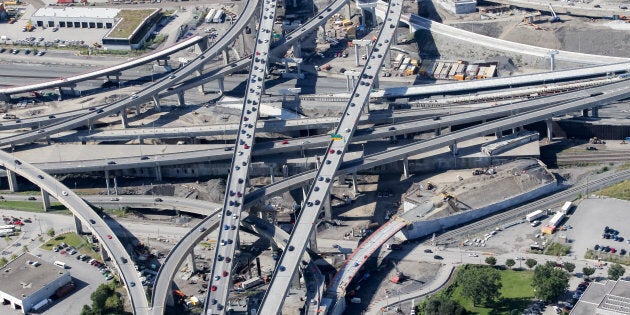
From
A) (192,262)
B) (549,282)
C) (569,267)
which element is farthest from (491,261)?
(192,262)

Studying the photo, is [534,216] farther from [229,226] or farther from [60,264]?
[60,264]

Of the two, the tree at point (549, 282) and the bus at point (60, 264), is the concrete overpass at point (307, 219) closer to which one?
the tree at point (549, 282)

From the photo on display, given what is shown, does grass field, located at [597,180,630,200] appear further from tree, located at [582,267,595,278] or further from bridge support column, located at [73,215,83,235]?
bridge support column, located at [73,215,83,235]

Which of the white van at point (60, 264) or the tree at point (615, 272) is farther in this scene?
the white van at point (60, 264)

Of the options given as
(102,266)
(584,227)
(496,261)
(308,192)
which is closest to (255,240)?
(308,192)

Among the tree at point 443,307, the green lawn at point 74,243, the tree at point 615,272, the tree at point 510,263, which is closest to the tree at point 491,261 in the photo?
the tree at point 510,263

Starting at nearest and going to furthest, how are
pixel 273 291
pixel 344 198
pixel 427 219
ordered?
pixel 273 291
pixel 427 219
pixel 344 198

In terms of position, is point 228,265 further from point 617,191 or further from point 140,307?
point 617,191

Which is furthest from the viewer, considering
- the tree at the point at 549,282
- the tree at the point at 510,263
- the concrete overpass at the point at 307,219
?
the tree at the point at 510,263
